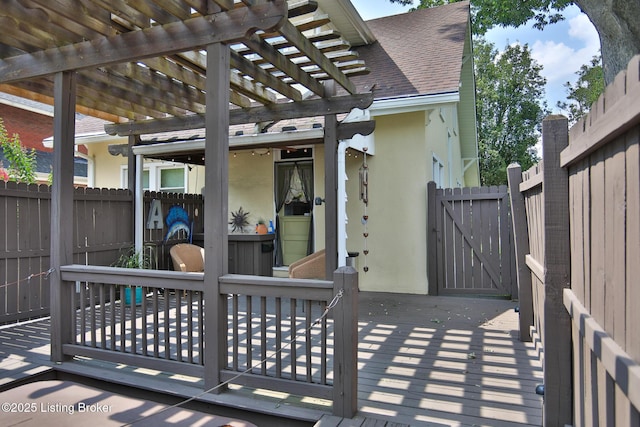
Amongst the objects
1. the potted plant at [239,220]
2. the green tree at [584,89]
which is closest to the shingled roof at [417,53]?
the potted plant at [239,220]

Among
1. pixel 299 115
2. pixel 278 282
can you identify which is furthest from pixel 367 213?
pixel 278 282

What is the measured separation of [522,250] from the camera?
4422mm

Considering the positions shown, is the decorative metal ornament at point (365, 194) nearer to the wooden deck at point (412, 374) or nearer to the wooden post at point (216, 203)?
the wooden deck at point (412, 374)

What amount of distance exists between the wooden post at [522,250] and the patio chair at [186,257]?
15.7 ft

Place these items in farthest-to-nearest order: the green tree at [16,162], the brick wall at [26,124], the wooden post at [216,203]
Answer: the brick wall at [26,124] < the green tree at [16,162] < the wooden post at [216,203]

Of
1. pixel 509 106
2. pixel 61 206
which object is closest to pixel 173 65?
pixel 61 206

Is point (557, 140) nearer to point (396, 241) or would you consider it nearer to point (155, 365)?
point (155, 365)

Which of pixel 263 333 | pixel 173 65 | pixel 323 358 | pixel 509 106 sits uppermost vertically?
pixel 509 106

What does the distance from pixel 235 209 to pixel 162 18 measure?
5219mm

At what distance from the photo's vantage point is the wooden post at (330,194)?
17.7 ft

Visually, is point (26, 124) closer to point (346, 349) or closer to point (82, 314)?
point (82, 314)

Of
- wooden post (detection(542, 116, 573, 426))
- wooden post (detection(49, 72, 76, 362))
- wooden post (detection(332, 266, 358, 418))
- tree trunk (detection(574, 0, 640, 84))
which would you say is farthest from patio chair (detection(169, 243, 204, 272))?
tree trunk (detection(574, 0, 640, 84))

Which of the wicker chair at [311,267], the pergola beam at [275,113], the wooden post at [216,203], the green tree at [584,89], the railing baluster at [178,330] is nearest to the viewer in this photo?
the wooden post at [216,203]

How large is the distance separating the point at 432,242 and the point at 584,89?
2316cm
